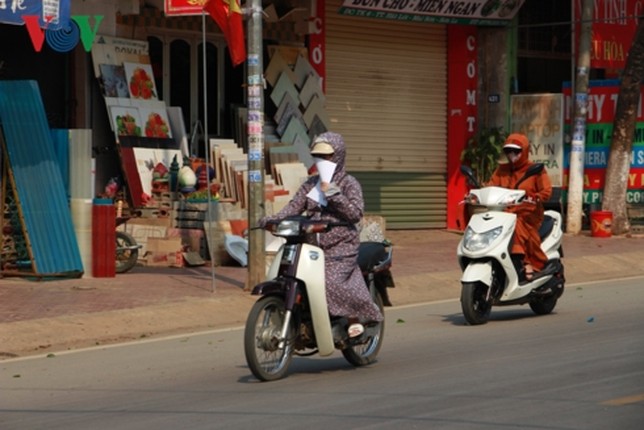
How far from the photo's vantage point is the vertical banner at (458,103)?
82.1 ft

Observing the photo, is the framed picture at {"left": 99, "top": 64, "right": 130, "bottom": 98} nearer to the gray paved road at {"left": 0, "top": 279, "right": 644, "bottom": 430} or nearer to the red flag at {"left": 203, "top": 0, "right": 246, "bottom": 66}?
the red flag at {"left": 203, "top": 0, "right": 246, "bottom": 66}

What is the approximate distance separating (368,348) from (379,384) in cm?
110

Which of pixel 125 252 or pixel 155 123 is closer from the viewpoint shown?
pixel 125 252

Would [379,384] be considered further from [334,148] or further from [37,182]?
[37,182]

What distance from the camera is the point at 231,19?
16047 mm

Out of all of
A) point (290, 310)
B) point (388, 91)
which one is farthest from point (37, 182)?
point (388, 91)

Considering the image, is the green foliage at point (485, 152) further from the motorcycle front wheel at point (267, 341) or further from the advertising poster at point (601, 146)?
the motorcycle front wheel at point (267, 341)

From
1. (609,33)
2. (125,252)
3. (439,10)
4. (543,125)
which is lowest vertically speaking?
(125,252)

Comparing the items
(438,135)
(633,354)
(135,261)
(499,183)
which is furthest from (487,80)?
(633,354)

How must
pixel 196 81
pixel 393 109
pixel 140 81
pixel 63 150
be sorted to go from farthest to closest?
pixel 393 109, pixel 196 81, pixel 140 81, pixel 63 150

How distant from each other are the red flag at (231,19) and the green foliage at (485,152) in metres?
8.80

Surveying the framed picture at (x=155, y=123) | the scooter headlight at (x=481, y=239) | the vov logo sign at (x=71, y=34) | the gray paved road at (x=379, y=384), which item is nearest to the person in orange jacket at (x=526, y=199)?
the scooter headlight at (x=481, y=239)

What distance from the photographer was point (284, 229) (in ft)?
31.2

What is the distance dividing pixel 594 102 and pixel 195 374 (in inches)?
604
